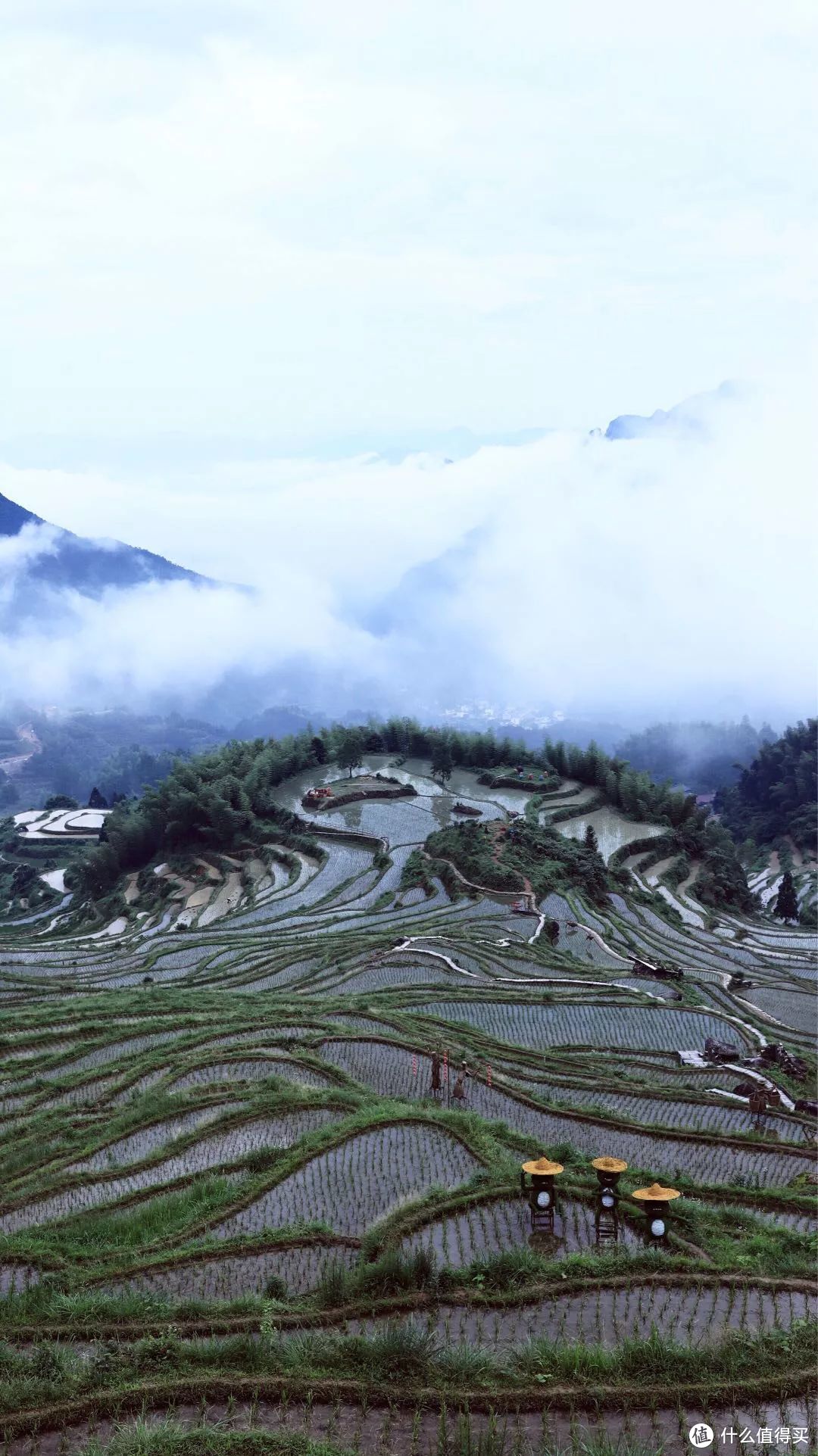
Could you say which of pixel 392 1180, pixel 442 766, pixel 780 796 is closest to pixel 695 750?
pixel 780 796

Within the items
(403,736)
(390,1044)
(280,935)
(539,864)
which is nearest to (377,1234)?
(390,1044)

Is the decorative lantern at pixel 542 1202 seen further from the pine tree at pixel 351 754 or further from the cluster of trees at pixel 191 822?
the pine tree at pixel 351 754

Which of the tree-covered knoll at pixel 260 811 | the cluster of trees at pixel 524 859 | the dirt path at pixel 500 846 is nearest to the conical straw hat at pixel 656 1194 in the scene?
the dirt path at pixel 500 846

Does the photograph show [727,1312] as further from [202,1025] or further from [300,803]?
[300,803]

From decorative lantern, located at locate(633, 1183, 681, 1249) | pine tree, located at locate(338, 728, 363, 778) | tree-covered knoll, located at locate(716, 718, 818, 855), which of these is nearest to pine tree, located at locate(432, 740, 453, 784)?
pine tree, located at locate(338, 728, 363, 778)

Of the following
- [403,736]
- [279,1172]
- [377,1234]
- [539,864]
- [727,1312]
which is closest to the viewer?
[727,1312]

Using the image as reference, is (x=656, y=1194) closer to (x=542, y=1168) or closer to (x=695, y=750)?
(x=542, y=1168)

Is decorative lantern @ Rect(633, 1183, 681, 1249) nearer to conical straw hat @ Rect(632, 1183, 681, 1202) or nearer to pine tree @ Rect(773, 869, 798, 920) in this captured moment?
conical straw hat @ Rect(632, 1183, 681, 1202)

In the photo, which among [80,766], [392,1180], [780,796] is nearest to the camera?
[392,1180]
